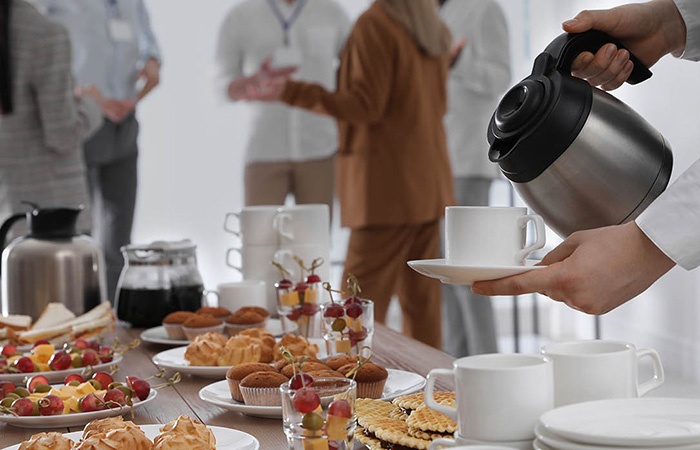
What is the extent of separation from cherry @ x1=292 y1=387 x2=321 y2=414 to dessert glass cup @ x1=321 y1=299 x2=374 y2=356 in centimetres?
48

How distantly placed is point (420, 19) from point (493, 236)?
2.03 metres

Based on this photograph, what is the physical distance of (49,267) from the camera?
173cm

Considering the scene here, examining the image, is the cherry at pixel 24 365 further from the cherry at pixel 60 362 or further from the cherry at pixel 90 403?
the cherry at pixel 90 403

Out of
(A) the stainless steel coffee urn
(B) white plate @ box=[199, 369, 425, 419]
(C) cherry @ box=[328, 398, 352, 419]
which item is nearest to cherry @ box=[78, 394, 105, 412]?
(B) white plate @ box=[199, 369, 425, 419]

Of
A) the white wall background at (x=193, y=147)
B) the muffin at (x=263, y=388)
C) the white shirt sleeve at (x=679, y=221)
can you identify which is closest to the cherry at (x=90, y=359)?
the muffin at (x=263, y=388)

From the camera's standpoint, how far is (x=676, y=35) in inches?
50.7

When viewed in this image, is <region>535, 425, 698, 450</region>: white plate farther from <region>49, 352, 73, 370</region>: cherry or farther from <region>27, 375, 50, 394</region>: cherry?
<region>49, 352, 73, 370</region>: cherry

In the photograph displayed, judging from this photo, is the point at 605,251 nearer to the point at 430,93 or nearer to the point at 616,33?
the point at 616,33

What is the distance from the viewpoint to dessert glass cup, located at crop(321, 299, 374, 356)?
1.26m

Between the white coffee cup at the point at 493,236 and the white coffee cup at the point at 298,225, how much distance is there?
0.90 meters

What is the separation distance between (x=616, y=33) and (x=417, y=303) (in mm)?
1955

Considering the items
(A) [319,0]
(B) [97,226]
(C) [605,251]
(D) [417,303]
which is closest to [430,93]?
(D) [417,303]

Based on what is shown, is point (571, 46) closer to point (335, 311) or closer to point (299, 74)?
point (335, 311)

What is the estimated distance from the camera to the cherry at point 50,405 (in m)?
1.00
